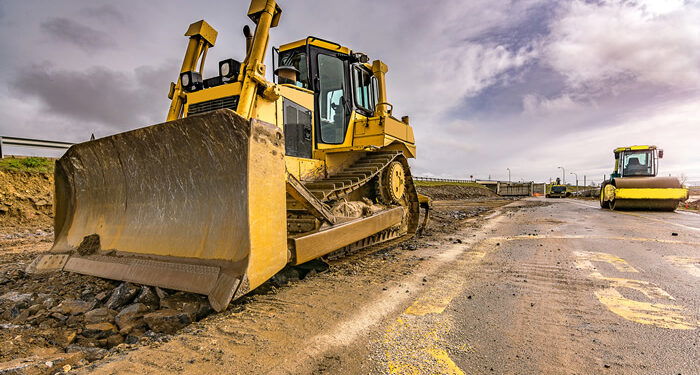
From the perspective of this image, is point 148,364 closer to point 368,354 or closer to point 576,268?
point 368,354

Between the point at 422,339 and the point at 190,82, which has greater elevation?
the point at 190,82

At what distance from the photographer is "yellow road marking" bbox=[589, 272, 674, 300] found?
3062 millimetres

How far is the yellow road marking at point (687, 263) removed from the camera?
3889mm

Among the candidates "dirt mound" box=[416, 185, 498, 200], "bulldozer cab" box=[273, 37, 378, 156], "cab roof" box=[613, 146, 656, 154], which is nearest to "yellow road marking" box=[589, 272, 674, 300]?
"bulldozer cab" box=[273, 37, 378, 156]

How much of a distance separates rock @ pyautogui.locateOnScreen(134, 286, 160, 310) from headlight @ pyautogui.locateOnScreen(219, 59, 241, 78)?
2.53m

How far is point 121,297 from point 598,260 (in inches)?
221

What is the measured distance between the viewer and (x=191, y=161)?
297cm

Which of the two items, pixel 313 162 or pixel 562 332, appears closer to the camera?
pixel 562 332

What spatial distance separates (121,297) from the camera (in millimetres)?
2818

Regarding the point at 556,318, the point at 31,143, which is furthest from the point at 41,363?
the point at 31,143

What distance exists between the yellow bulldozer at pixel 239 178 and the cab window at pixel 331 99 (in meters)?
Result: 0.02

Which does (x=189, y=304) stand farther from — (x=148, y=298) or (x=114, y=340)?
(x=114, y=340)

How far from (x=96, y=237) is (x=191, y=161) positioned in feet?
5.44

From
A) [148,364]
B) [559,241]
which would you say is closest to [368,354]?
[148,364]
